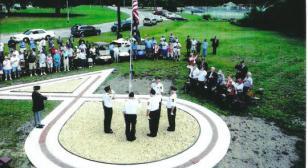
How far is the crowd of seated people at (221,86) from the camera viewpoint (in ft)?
56.4

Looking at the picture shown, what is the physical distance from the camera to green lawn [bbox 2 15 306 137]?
671 inches

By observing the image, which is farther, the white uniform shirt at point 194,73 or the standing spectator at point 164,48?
the standing spectator at point 164,48

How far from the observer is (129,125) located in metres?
13.2

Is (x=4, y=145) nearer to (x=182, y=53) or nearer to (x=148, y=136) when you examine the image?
(x=148, y=136)

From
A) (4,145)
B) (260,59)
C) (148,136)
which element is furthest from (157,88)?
(260,59)

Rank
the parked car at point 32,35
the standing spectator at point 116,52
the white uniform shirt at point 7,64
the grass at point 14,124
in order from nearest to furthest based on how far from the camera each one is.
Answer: the grass at point 14,124 < the white uniform shirt at point 7,64 < the standing spectator at point 116,52 < the parked car at point 32,35

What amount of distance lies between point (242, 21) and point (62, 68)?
3540cm

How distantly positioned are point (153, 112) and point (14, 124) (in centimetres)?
610

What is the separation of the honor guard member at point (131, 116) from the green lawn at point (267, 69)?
204 inches

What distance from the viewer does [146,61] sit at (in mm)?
27594

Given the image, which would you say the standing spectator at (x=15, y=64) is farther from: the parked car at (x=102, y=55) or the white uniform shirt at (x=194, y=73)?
the white uniform shirt at (x=194, y=73)

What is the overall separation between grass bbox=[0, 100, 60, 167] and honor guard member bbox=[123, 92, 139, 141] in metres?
3.67

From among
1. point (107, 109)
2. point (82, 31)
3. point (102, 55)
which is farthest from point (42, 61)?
point (82, 31)

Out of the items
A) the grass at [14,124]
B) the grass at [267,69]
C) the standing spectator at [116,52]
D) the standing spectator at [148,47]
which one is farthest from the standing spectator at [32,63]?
the standing spectator at [148,47]
